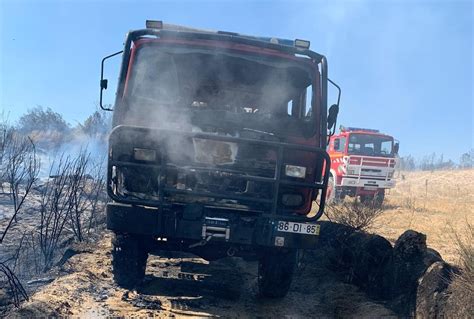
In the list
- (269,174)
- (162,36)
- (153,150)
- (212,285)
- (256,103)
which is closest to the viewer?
(153,150)

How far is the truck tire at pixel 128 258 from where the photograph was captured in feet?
14.9

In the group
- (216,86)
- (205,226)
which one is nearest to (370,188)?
(216,86)

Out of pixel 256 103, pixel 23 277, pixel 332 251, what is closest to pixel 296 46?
pixel 256 103

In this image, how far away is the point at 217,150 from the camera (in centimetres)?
431

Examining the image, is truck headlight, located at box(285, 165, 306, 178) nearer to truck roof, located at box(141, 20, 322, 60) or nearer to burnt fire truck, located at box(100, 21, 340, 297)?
burnt fire truck, located at box(100, 21, 340, 297)

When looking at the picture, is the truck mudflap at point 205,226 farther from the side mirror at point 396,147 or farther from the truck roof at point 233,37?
the side mirror at point 396,147

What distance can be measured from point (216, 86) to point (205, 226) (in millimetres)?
1676

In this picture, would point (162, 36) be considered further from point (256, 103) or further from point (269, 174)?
point (269, 174)

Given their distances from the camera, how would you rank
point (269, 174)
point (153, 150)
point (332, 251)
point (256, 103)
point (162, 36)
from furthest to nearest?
point (332, 251) → point (256, 103) → point (162, 36) → point (269, 174) → point (153, 150)

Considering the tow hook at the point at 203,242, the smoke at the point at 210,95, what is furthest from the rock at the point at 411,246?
the tow hook at the point at 203,242

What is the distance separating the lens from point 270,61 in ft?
16.0

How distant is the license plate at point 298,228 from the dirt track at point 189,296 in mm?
956

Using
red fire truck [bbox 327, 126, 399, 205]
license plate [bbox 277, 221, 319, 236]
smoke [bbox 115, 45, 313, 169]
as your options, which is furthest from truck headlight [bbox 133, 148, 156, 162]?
red fire truck [bbox 327, 126, 399, 205]

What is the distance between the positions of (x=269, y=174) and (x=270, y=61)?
1.37m
